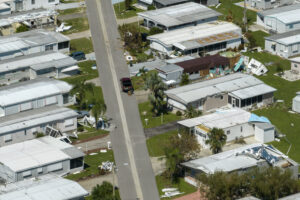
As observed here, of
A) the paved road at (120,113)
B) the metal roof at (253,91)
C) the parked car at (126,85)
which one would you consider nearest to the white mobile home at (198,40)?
the paved road at (120,113)

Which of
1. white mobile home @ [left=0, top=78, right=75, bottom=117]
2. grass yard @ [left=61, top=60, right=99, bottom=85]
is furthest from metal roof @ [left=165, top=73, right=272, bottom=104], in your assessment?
grass yard @ [left=61, top=60, right=99, bottom=85]

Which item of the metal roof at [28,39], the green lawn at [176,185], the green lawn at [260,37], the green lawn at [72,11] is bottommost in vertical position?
the green lawn at [176,185]

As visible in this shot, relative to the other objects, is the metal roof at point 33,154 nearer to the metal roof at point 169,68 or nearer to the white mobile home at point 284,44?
the metal roof at point 169,68

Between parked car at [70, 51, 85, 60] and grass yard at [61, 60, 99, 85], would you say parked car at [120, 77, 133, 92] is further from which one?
parked car at [70, 51, 85, 60]

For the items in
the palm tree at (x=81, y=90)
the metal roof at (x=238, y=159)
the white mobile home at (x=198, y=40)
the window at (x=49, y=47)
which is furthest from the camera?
the window at (x=49, y=47)

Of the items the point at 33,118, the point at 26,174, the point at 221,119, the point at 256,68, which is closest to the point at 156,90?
the point at 221,119

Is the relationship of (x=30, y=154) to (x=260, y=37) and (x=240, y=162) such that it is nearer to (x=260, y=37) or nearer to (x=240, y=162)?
(x=240, y=162)

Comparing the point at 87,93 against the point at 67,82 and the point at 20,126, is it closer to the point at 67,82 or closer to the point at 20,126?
the point at 67,82

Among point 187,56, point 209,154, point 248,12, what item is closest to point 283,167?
point 209,154
